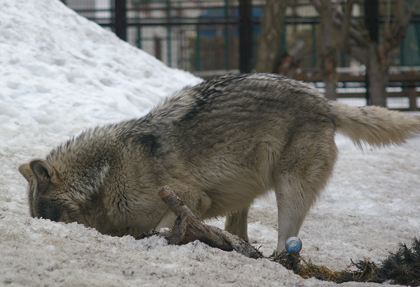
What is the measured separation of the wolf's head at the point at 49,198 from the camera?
14.0ft

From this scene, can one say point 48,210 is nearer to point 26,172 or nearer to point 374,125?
point 26,172

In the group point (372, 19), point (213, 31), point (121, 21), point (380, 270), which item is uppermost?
point (372, 19)

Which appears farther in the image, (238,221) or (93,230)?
(238,221)

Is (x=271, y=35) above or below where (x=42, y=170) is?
above

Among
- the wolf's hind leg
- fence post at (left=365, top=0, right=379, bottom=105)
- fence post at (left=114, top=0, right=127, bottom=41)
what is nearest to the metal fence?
fence post at (left=114, top=0, right=127, bottom=41)

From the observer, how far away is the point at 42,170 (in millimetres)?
4270

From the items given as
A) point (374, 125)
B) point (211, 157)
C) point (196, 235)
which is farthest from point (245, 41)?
point (196, 235)

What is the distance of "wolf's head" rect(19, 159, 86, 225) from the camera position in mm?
4266

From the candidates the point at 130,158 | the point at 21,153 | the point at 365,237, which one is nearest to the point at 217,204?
the point at 130,158

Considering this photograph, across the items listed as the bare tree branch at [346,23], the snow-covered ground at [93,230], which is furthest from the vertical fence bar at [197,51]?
the bare tree branch at [346,23]

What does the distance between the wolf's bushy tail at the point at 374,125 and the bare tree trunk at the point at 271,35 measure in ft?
20.1

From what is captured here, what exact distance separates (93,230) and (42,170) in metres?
0.85

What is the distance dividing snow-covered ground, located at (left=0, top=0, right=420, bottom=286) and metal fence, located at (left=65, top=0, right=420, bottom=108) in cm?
195

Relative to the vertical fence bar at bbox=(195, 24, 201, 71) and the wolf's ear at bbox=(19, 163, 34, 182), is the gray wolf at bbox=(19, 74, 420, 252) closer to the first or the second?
the wolf's ear at bbox=(19, 163, 34, 182)
